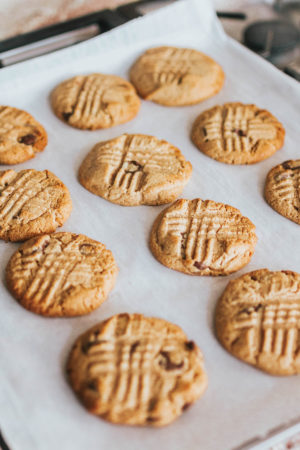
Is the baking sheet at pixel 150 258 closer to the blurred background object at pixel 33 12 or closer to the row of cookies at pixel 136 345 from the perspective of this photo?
the row of cookies at pixel 136 345

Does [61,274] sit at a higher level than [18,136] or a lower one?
lower

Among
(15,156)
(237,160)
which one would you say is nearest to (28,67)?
(15,156)

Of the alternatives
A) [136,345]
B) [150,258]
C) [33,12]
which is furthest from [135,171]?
[33,12]

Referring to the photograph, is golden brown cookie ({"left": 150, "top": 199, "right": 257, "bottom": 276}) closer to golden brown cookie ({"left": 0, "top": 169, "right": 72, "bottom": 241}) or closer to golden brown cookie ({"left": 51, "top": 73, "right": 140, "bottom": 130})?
golden brown cookie ({"left": 0, "top": 169, "right": 72, "bottom": 241})

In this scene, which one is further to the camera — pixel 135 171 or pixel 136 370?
pixel 135 171

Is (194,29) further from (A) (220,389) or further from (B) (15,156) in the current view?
(A) (220,389)

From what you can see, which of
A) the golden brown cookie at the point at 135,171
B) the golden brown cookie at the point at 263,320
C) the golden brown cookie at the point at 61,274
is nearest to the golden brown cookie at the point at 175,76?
the golden brown cookie at the point at 135,171

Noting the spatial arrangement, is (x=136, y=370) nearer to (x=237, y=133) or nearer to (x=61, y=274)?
(x=61, y=274)
